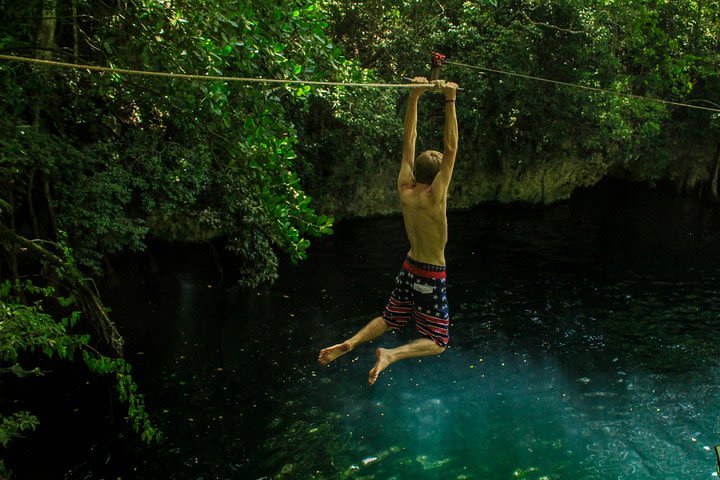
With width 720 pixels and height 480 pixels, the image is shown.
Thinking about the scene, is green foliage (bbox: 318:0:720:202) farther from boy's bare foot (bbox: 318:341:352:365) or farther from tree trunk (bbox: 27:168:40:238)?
boy's bare foot (bbox: 318:341:352:365)

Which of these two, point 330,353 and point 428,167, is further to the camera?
point 330,353

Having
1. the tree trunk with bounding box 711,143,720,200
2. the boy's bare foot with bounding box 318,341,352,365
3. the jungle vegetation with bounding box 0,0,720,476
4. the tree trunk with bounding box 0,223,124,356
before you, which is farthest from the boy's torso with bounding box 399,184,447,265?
the tree trunk with bounding box 711,143,720,200

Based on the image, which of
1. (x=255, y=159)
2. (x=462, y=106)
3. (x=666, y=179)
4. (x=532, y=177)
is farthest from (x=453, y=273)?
(x=666, y=179)

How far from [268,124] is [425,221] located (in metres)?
2.12

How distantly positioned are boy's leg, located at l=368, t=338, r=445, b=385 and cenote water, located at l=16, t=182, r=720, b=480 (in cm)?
246

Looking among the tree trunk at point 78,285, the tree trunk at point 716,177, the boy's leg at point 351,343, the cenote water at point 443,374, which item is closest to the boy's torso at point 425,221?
the boy's leg at point 351,343

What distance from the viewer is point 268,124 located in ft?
18.9

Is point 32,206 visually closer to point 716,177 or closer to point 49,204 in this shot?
point 49,204

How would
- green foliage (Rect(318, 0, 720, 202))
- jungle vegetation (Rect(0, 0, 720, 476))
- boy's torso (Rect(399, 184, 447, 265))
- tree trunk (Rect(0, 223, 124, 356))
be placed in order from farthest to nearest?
1. green foliage (Rect(318, 0, 720, 202))
2. jungle vegetation (Rect(0, 0, 720, 476))
3. tree trunk (Rect(0, 223, 124, 356))
4. boy's torso (Rect(399, 184, 447, 265))

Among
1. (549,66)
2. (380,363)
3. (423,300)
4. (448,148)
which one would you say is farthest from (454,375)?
(549,66)

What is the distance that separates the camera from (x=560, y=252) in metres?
14.4

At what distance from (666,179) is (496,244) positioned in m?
10.1

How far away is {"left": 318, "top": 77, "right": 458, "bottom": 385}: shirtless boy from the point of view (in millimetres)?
4176

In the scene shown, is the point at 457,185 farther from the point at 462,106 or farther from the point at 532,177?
the point at 462,106
